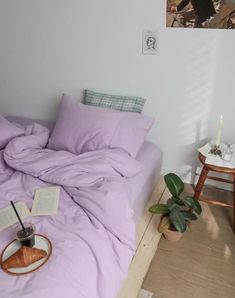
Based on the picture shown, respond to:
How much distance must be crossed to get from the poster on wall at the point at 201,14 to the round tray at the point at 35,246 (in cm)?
157

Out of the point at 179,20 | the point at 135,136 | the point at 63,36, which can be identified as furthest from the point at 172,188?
the point at 63,36

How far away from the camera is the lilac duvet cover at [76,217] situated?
1.07 m

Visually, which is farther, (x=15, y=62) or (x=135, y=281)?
(x=15, y=62)

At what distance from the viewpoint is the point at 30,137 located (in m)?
1.89

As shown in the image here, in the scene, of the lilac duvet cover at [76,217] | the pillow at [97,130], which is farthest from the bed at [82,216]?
the pillow at [97,130]

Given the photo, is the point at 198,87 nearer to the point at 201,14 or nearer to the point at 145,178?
the point at 201,14

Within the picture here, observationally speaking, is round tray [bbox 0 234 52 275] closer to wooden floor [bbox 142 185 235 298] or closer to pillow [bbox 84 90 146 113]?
wooden floor [bbox 142 185 235 298]

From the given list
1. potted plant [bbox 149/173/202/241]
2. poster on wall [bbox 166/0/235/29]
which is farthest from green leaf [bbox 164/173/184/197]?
poster on wall [bbox 166/0/235/29]

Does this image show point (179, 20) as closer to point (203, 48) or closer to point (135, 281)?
point (203, 48)

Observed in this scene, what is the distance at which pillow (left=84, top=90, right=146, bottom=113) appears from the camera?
6.89 feet

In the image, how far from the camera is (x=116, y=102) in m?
2.14

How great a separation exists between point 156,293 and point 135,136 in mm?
963

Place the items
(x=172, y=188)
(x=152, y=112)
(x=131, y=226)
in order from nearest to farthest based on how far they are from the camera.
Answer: (x=131, y=226)
(x=172, y=188)
(x=152, y=112)

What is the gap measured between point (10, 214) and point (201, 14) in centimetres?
165
